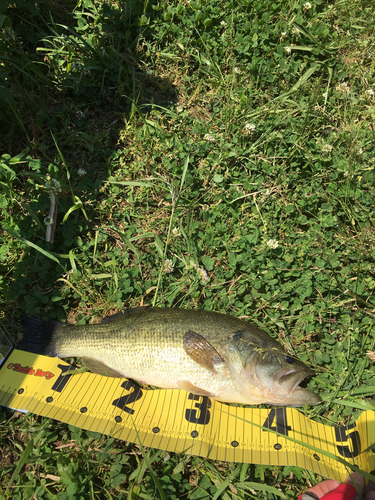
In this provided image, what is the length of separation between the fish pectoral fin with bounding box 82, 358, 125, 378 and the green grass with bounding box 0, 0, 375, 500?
548 mm

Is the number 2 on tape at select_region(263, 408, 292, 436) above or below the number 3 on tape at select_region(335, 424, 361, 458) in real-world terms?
above

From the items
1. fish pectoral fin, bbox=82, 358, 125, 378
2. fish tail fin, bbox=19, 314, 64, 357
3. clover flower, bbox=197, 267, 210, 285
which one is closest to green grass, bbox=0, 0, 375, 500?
clover flower, bbox=197, 267, 210, 285

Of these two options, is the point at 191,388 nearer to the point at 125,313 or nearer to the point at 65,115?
the point at 125,313

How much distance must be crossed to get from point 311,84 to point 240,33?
4.08 feet

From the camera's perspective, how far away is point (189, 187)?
3920 mm

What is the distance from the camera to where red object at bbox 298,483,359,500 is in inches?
99.6

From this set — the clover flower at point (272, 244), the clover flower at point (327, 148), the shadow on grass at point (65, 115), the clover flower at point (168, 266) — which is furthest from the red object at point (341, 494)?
the clover flower at point (327, 148)

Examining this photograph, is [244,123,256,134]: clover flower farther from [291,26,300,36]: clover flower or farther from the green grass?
[291,26,300,36]: clover flower

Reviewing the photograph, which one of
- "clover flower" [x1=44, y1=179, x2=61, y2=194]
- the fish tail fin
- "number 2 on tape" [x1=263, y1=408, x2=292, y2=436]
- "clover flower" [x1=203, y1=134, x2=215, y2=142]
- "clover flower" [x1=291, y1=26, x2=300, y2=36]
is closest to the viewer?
"number 2 on tape" [x1=263, y1=408, x2=292, y2=436]

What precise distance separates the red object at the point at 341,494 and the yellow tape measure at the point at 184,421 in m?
0.09

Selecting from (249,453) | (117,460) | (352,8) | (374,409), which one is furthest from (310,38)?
(117,460)

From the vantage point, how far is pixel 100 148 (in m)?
4.18

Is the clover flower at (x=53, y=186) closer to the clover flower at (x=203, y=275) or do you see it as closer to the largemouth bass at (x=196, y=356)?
the largemouth bass at (x=196, y=356)

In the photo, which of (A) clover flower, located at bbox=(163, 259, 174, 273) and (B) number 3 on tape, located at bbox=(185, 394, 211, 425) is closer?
(B) number 3 on tape, located at bbox=(185, 394, 211, 425)
